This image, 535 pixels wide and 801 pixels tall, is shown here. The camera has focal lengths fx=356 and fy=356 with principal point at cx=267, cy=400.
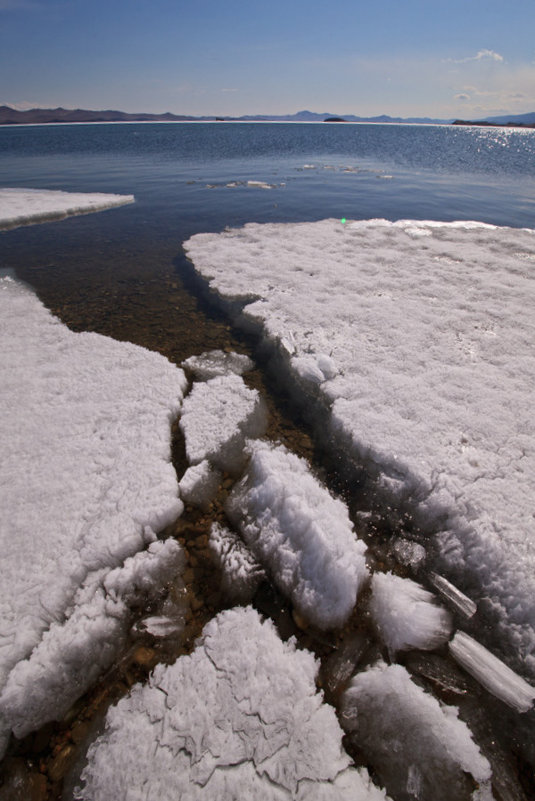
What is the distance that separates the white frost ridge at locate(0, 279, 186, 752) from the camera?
2.37 metres

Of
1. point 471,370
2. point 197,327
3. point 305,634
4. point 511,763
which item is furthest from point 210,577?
point 197,327

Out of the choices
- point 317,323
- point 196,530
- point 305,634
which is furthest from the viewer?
point 317,323

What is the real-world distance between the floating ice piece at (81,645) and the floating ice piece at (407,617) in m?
1.62

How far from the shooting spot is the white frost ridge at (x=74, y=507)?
2.37m

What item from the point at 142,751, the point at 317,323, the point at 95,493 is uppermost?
the point at 317,323

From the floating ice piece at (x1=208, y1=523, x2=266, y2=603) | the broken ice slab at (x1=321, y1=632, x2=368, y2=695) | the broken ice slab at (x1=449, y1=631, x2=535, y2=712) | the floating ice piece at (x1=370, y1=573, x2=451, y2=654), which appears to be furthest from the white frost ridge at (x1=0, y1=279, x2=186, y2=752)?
the broken ice slab at (x1=449, y1=631, x2=535, y2=712)

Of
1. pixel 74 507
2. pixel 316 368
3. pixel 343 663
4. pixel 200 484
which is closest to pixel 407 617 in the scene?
pixel 343 663

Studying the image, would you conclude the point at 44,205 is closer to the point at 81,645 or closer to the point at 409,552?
the point at 81,645

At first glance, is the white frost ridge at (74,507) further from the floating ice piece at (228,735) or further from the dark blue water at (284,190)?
the dark blue water at (284,190)

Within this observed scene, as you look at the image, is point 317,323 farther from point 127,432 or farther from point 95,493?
point 95,493

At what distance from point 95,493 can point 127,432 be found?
32.0 inches

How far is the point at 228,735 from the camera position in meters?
2.05

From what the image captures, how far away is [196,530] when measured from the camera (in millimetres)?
3299

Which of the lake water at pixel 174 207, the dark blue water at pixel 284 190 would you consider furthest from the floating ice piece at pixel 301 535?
the dark blue water at pixel 284 190
